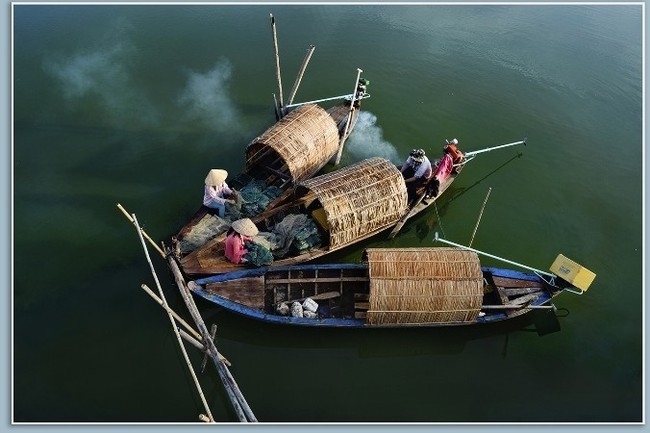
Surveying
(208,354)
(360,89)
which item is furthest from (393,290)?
(360,89)

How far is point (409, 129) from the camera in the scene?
533 inches

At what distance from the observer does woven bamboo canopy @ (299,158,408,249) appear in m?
9.58

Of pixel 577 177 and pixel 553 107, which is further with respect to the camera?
pixel 553 107

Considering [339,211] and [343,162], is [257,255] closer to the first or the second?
[339,211]

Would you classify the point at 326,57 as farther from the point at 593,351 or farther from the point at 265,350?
the point at 593,351

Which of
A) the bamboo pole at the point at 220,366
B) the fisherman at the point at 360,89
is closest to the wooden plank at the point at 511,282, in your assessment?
the bamboo pole at the point at 220,366

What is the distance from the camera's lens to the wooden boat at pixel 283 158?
9.97 metres

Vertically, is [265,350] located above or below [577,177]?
below

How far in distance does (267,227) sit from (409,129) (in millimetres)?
5180

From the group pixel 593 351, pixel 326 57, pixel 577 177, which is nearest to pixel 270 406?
pixel 593 351

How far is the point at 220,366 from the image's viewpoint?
777cm

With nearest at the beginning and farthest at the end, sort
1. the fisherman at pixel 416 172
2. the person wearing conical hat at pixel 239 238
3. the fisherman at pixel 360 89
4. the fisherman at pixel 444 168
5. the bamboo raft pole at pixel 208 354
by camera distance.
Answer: the bamboo raft pole at pixel 208 354 → the person wearing conical hat at pixel 239 238 → the fisherman at pixel 416 172 → the fisherman at pixel 444 168 → the fisherman at pixel 360 89

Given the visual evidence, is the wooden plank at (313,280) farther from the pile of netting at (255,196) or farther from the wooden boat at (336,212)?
the pile of netting at (255,196)

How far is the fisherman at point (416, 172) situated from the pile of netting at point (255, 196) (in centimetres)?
269
